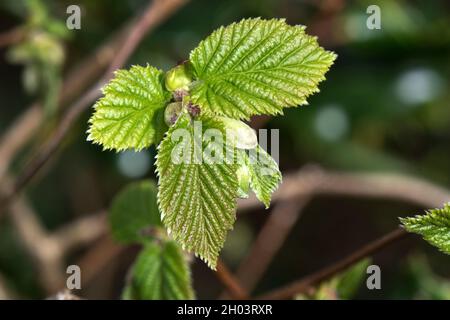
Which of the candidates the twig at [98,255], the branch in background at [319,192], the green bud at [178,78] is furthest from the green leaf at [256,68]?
the twig at [98,255]

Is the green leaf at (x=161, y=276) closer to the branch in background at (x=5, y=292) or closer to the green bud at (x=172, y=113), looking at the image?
the green bud at (x=172, y=113)

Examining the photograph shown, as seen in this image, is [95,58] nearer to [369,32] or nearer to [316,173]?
[316,173]

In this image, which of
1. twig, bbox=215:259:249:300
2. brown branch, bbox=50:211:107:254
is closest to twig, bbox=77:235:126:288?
brown branch, bbox=50:211:107:254

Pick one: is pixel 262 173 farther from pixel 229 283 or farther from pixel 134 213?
pixel 134 213

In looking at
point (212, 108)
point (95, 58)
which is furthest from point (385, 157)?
point (212, 108)

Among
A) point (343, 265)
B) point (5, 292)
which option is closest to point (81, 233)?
point (5, 292)

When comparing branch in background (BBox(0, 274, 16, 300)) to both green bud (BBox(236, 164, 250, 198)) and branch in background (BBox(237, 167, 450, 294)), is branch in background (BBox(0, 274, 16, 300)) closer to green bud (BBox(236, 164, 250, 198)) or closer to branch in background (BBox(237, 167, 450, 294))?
branch in background (BBox(237, 167, 450, 294))
